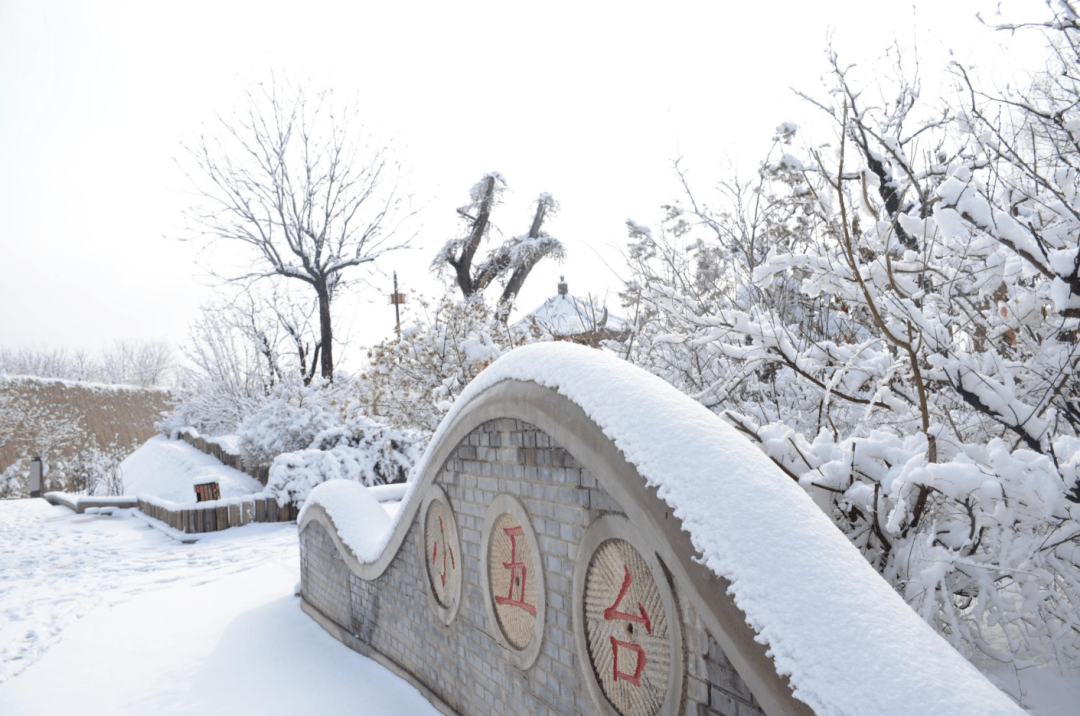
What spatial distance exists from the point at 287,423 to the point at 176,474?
4.25 meters

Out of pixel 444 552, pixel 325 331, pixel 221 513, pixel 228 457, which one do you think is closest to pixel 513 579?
pixel 444 552

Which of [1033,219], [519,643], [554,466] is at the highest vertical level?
[1033,219]

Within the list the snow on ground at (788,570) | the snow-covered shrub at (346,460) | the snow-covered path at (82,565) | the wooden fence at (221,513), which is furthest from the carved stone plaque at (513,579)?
the wooden fence at (221,513)

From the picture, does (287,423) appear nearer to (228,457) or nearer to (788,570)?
(228,457)

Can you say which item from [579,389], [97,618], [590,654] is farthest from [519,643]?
[97,618]

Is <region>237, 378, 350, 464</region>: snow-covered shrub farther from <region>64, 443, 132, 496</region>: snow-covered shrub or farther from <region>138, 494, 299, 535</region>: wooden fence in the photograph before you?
<region>64, 443, 132, 496</region>: snow-covered shrub

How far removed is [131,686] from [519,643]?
3859 mm

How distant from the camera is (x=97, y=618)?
7.27m

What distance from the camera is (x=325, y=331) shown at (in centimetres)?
1822

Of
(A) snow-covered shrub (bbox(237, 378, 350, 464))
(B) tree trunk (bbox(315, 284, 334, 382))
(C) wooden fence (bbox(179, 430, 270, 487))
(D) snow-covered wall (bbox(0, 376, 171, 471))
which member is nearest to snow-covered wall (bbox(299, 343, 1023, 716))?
(A) snow-covered shrub (bbox(237, 378, 350, 464))

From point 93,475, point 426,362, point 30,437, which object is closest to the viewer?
point 426,362

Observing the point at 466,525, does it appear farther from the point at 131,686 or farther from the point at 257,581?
the point at 257,581

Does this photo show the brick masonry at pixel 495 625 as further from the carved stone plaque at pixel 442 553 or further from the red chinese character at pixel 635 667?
the red chinese character at pixel 635 667

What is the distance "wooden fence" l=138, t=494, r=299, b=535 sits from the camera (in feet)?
38.5
